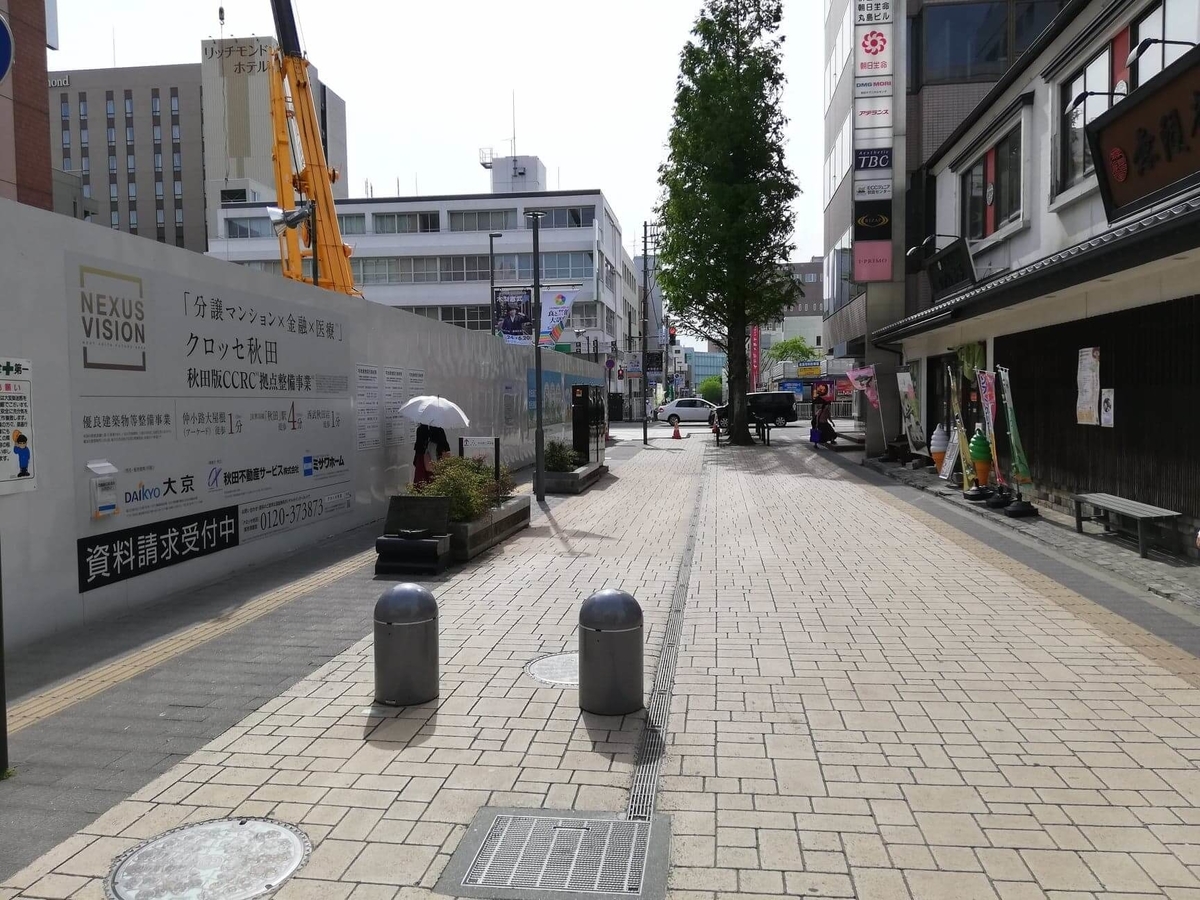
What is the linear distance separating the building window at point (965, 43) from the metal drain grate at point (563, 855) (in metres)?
24.4

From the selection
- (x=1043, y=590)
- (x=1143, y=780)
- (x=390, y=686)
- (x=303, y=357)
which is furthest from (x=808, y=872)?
(x=303, y=357)

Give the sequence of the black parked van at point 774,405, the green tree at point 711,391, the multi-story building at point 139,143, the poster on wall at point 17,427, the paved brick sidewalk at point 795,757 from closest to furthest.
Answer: the paved brick sidewalk at point 795,757 → the poster on wall at point 17,427 → the black parked van at point 774,405 → the multi-story building at point 139,143 → the green tree at point 711,391

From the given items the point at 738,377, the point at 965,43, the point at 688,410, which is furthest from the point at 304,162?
the point at 688,410

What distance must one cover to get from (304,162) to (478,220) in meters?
46.0

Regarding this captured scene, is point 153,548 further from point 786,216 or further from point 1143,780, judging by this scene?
point 786,216

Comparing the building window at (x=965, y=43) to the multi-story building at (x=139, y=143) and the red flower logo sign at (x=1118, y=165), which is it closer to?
the red flower logo sign at (x=1118, y=165)

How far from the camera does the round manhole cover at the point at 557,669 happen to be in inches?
225

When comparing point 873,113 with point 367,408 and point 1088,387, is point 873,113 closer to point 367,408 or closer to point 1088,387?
point 1088,387

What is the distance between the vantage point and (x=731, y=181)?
31328 millimetres

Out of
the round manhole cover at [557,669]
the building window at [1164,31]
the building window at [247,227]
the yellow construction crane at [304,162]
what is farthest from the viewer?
the building window at [247,227]

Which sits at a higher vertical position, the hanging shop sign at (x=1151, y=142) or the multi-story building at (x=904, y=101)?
the multi-story building at (x=904, y=101)

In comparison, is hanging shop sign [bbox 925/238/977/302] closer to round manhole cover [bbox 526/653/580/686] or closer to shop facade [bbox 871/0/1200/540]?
shop facade [bbox 871/0/1200/540]

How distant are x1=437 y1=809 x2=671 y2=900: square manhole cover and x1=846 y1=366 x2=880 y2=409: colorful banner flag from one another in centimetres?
2099

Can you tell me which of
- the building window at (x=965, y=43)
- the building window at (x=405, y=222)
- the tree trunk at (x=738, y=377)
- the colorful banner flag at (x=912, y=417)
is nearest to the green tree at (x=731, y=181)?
the tree trunk at (x=738, y=377)
